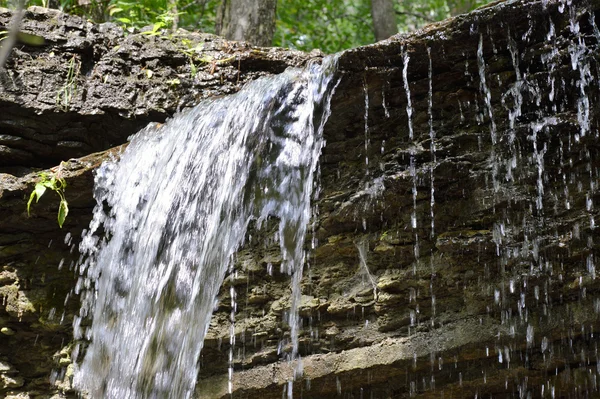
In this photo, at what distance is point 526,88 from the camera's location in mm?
3939

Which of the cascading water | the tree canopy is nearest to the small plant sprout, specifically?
the cascading water

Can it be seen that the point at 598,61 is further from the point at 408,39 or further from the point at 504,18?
the point at 408,39

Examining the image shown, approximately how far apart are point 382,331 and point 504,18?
1.99 metres

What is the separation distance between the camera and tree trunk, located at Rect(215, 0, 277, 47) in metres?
6.53

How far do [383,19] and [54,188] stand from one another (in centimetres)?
644

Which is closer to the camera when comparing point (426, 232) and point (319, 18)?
point (426, 232)

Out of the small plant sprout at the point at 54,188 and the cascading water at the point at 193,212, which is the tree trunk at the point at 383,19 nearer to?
the cascading water at the point at 193,212

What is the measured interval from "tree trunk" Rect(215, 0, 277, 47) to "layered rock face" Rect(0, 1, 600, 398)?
216 centimetres

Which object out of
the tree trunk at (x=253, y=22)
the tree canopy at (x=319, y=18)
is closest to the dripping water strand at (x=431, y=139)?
the tree trunk at (x=253, y=22)

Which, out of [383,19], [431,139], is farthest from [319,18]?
[431,139]

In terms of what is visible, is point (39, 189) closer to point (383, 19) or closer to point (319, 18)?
point (383, 19)

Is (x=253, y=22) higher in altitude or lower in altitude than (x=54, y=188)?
higher

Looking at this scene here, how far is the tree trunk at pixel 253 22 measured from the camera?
6531 mm

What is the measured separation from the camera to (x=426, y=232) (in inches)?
162
